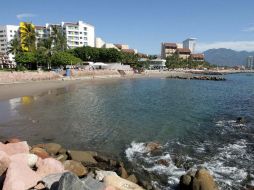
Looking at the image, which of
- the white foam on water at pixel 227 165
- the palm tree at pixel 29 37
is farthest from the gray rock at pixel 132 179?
the palm tree at pixel 29 37

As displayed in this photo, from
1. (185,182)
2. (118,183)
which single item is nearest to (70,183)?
(118,183)

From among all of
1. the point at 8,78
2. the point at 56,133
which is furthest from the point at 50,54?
the point at 56,133

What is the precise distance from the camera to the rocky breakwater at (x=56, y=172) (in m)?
8.50

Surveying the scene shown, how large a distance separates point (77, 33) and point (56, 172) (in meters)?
159

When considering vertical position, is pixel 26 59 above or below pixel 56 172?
above

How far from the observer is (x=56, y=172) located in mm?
10898

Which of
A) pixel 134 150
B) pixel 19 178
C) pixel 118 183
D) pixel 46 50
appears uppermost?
pixel 46 50

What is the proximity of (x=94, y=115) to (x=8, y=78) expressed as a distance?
39774 millimetres

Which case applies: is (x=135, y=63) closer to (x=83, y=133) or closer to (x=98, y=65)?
(x=98, y=65)

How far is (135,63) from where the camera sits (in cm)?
14150

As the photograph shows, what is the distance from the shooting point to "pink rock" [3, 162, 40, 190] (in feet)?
29.8

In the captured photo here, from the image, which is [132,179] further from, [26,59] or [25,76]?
[26,59]

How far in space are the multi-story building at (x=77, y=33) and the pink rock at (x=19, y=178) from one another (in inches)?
6128

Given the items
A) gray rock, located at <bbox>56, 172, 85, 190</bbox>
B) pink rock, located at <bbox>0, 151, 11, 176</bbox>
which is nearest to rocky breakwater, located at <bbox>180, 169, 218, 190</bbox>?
gray rock, located at <bbox>56, 172, 85, 190</bbox>
